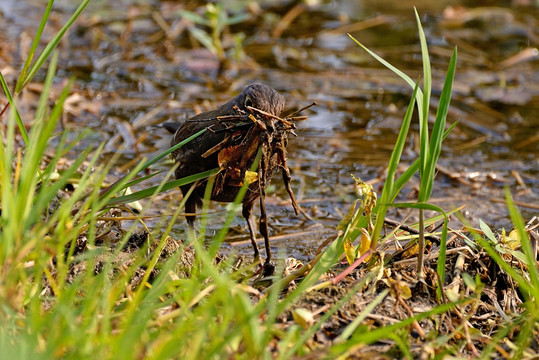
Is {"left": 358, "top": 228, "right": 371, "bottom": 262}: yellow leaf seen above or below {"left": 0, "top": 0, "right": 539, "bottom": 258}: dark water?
above

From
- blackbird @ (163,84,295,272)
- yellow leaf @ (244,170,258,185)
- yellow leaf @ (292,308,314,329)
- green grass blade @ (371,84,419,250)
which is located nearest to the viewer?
yellow leaf @ (292,308,314,329)

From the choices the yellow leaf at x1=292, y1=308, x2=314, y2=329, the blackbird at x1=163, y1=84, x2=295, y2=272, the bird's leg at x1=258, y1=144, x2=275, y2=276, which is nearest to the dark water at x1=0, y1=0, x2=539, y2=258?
the bird's leg at x1=258, y1=144, x2=275, y2=276

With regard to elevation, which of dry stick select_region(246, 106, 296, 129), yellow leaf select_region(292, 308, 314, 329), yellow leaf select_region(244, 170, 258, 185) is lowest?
yellow leaf select_region(292, 308, 314, 329)

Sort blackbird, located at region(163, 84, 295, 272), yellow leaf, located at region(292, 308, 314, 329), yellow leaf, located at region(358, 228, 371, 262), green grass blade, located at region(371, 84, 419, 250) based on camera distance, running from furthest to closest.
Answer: blackbird, located at region(163, 84, 295, 272)
yellow leaf, located at region(358, 228, 371, 262)
green grass blade, located at region(371, 84, 419, 250)
yellow leaf, located at region(292, 308, 314, 329)

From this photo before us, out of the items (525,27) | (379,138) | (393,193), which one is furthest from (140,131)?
(525,27)

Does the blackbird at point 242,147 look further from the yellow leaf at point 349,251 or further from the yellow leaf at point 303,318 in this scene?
the yellow leaf at point 303,318

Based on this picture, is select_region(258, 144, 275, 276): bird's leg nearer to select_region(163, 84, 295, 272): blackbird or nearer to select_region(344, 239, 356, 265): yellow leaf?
select_region(163, 84, 295, 272): blackbird

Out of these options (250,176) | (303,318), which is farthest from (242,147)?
(303,318)

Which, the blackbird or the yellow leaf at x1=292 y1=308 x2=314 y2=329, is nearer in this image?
the yellow leaf at x1=292 y1=308 x2=314 y2=329

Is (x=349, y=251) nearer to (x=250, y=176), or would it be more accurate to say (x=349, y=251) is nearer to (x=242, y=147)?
(x=250, y=176)
